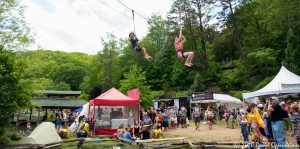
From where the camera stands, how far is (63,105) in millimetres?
34250

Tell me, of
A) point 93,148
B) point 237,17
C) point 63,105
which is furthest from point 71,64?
point 93,148

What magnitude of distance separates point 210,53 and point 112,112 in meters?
30.4

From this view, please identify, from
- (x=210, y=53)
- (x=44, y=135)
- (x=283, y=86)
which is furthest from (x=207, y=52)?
(x=44, y=135)

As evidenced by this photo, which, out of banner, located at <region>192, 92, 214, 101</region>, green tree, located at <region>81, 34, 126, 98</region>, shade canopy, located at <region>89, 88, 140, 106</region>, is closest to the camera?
shade canopy, located at <region>89, 88, 140, 106</region>

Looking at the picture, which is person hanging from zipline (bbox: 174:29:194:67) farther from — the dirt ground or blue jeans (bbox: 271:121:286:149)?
the dirt ground

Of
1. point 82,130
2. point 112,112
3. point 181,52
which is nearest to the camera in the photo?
point 181,52

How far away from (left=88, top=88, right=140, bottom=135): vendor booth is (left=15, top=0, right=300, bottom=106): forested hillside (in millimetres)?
11248

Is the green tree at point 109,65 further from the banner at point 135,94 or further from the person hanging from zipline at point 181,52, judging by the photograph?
the person hanging from zipline at point 181,52

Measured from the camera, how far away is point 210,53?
45.3 meters

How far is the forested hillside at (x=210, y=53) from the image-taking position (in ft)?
113

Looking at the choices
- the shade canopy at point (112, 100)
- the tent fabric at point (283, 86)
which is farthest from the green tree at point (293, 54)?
the shade canopy at point (112, 100)

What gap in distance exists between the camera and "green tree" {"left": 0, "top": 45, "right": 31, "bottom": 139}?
12438 mm

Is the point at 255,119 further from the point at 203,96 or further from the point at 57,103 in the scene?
the point at 57,103

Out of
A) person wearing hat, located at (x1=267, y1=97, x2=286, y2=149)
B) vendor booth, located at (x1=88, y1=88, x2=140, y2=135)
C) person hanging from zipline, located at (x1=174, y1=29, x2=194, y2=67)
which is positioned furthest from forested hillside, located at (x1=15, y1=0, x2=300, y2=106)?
person wearing hat, located at (x1=267, y1=97, x2=286, y2=149)
